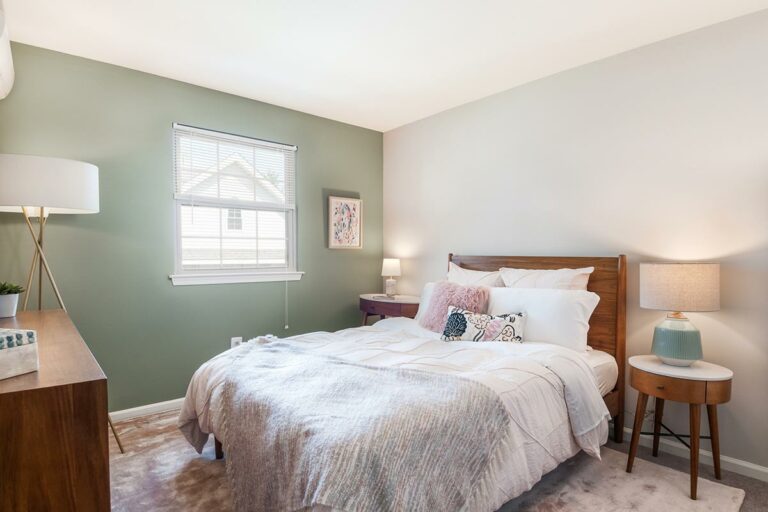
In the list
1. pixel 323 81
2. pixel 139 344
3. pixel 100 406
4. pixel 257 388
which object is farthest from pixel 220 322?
→ pixel 100 406

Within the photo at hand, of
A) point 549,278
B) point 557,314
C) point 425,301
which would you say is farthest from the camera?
point 425,301

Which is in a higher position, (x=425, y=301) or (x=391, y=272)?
(x=391, y=272)

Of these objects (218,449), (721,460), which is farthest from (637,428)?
(218,449)

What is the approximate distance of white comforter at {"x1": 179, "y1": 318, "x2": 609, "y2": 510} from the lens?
1.71 meters

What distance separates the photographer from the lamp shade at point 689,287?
2188 millimetres

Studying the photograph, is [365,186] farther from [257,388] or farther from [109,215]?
[257,388]

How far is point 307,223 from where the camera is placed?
13.1 ft

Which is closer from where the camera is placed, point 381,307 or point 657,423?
point 657,423

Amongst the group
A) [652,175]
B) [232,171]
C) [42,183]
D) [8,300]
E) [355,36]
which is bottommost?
[8,300]

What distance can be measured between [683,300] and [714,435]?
0.74 m

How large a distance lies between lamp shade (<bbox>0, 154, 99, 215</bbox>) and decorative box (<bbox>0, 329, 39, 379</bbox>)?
1.36 meters

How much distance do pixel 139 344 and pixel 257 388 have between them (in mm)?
1804

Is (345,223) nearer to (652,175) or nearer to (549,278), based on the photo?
(549,278)

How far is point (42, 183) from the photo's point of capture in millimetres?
2143
